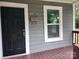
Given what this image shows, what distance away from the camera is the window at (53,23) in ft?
20.6

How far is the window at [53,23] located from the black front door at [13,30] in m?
1.32

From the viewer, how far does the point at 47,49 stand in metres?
6.32

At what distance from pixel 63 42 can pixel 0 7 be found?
3835mm

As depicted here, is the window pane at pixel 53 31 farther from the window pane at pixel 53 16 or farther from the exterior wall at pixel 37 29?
the exterior wall at pixel 37 29

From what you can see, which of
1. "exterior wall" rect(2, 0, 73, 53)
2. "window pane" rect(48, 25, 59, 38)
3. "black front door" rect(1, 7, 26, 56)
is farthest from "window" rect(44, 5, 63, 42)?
"black front door" rect(1, 7, 26, 56)

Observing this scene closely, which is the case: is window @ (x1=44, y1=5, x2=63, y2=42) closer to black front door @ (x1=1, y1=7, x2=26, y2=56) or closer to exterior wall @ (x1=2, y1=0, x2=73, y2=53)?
exterior wall @ (x1=2, y1=0, x2=73, y2=53)

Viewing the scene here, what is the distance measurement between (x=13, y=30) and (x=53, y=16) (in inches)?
92.5

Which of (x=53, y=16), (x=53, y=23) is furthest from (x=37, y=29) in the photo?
(x=53, y=16)

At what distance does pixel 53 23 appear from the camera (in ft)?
21.6

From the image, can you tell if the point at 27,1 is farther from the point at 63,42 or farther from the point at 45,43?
the point at 63,42

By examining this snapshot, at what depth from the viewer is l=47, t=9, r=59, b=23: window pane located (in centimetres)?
641

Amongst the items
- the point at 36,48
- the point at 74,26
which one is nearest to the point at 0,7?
the point at 36,48

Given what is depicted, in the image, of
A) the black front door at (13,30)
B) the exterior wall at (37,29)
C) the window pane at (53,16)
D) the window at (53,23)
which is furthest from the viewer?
the window pane at (53,16)

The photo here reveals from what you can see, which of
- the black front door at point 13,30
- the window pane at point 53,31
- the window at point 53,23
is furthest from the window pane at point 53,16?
the black front door at point 13,30
